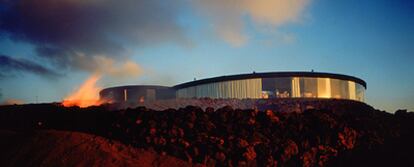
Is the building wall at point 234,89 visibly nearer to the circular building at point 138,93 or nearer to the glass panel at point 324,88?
the glass panel at point 324,88

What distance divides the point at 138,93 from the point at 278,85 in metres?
19.2

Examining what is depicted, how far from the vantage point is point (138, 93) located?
157 ft

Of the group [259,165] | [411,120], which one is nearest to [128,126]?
[259,165]

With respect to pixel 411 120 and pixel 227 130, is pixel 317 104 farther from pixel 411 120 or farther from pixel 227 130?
pixel 227 130

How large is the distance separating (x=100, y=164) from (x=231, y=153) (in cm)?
448

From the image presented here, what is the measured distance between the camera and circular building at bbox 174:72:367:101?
3484 centimetres

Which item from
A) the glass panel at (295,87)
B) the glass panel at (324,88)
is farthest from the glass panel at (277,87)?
the glass panel at (324,88)

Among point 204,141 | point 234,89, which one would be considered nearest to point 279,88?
point 234,89

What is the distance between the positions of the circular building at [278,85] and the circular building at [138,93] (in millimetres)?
10562

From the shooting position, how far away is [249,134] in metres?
15.0

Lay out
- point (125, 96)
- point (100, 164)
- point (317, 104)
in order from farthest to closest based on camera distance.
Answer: point (125, 96) < point (317, 104) < point (100, 164)

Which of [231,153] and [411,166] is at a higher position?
[231,153]

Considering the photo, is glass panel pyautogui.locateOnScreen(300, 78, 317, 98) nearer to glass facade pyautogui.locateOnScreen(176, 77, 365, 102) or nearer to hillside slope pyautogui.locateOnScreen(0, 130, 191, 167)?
glass facade pyautogui.locateOnScreen(176, 77, 365, 102)

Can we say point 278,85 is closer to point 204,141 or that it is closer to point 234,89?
point 234,89
